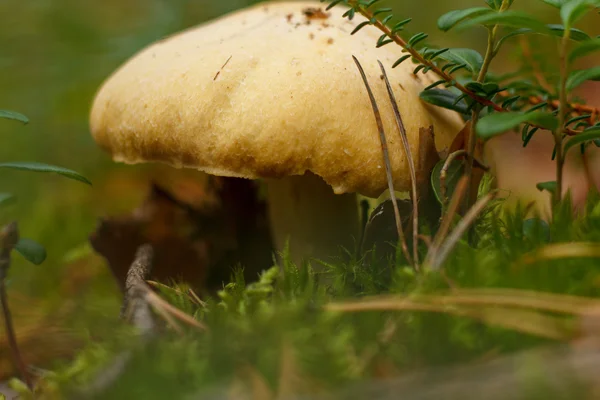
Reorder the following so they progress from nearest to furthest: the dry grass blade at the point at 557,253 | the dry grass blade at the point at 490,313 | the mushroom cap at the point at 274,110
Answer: the dry grass blade at the point at 490,313
the dry grass blade at the point at 557,253
the mushroom cap at the point at 274,110

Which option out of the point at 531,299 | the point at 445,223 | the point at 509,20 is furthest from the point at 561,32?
the point at 531,299

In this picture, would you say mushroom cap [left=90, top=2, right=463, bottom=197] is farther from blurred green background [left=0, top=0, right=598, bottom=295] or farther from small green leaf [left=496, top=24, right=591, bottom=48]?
blurred green background [left=0, top=0, right=598, bottom=295]

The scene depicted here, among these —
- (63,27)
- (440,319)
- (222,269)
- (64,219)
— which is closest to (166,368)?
(440,319)

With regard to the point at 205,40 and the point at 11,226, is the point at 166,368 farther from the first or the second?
the point at 205,40

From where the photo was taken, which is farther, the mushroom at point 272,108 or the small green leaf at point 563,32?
the mushroom at point 272,108

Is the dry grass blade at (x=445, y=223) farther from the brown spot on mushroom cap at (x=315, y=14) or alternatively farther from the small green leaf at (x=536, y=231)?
the brown spot on mushroom cap at (x=315, y=14)

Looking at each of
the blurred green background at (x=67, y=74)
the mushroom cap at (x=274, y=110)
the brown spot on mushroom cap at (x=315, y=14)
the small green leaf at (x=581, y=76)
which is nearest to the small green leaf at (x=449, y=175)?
the mushroom cap at (x=274, y=110)
